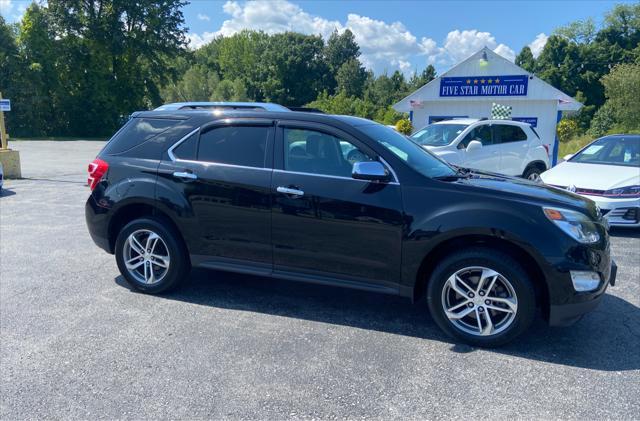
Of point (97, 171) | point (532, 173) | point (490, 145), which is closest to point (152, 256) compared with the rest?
point (97, 171)

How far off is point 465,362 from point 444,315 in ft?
1.34

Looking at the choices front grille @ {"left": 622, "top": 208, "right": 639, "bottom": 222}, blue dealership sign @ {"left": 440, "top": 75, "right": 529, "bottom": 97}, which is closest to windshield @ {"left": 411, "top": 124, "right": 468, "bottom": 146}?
front grille @ {"left": 622, "top": 208, "right": 639, "bottom": 222}

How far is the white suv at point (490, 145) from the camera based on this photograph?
391 inches

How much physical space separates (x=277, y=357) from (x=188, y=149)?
7.21 ft

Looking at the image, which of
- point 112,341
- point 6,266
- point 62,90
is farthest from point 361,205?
point 62,90

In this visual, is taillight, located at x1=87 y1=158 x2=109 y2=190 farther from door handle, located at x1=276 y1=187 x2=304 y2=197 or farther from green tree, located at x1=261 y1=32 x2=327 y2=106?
green tree, located at x1=261 y1=32 x2=327 y2=106

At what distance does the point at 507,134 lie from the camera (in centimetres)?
1081

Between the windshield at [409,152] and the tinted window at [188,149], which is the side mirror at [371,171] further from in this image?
the tinted window at [188,149]

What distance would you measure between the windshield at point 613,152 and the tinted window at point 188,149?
7.20m

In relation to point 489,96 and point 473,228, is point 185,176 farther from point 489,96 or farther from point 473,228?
point 489,96

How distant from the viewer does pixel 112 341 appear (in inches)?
147

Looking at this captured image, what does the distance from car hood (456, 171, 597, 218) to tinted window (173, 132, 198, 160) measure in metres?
2.47

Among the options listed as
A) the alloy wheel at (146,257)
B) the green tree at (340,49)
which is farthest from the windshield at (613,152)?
the green tree at (340,49)

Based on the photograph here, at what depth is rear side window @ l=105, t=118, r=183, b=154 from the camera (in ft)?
15.5
